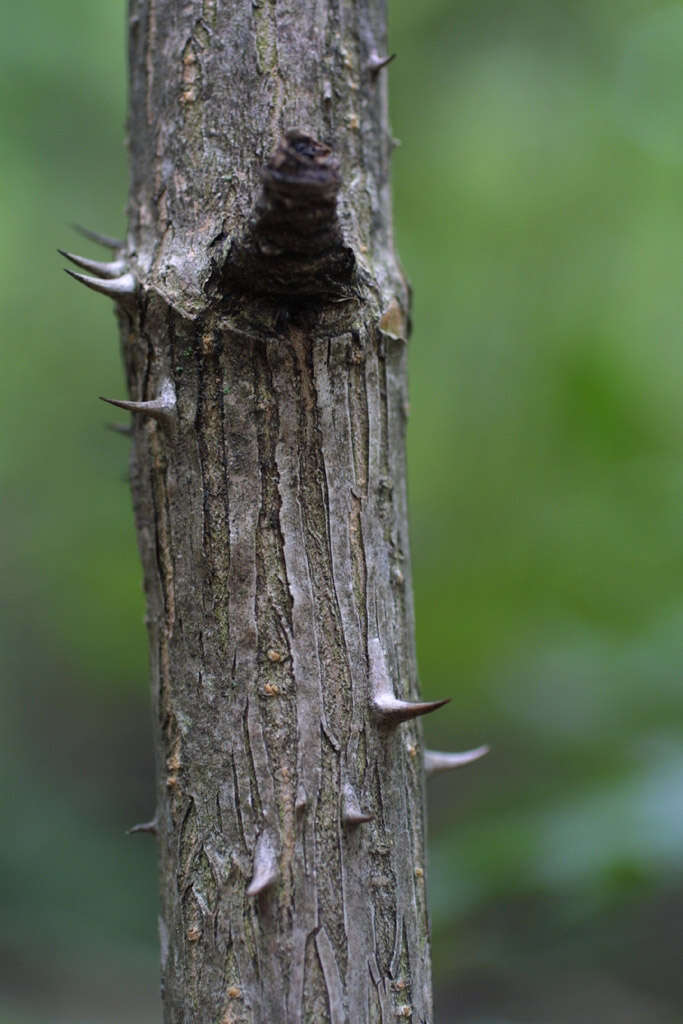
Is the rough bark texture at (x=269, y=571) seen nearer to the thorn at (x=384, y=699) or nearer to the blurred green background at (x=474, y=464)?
the thorn at (x=384, y=699)

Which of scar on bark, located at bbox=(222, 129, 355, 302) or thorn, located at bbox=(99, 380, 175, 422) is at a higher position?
scar on bark, located at bbox=(222, 129, 355, 302)

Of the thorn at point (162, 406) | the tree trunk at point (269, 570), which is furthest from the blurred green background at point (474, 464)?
the thorn at point (162, 406)

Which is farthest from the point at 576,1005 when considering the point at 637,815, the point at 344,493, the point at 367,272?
the point at 367,272

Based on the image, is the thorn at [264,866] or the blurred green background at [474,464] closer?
the thorn at [264,866]

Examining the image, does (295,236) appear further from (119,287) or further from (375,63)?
(375,63)

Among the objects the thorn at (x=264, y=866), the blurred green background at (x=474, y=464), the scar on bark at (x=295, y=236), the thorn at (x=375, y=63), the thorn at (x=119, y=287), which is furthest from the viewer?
the blurred green background at (x=474, y=464)

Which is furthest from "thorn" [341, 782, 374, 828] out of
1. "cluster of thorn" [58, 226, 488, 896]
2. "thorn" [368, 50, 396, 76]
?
"thorn" [368, 50, 396, 76]

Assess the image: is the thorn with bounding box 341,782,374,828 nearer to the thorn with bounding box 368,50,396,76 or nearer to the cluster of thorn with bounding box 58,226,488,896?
the cluster of thorn with bounding box 58,226,488,896

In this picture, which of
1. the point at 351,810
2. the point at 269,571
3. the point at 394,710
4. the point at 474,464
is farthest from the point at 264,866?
the point at 474,464
